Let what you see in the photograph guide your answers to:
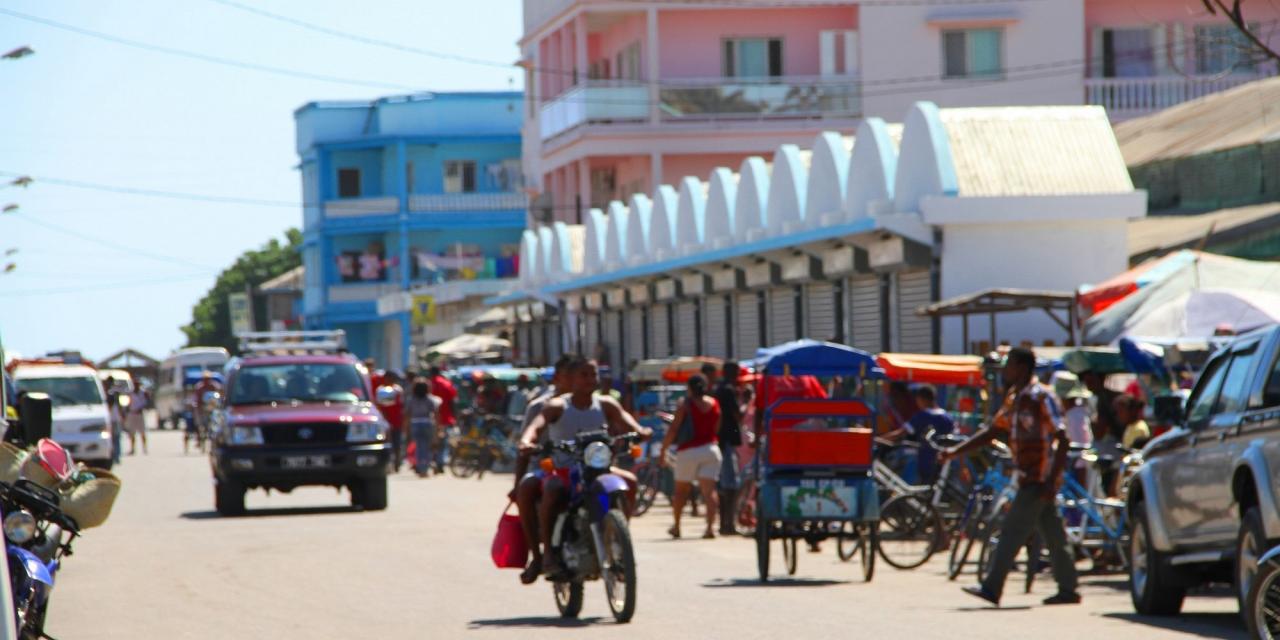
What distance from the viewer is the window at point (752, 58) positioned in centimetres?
5259

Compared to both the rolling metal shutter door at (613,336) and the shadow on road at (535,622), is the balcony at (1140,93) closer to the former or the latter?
the rolling metal shutter door at (613,336)

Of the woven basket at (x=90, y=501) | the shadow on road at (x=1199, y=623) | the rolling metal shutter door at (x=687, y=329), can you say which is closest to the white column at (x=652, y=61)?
the rolling metal shutter door at (x=687, y=329)

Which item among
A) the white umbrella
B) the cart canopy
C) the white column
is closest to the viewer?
the white umbrella

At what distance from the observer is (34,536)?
407 inches

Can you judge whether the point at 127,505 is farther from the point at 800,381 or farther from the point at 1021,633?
the point at 1021,633

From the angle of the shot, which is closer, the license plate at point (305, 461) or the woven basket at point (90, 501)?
the woven basket at point (90, 501)

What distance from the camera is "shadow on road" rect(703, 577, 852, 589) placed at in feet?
52.1

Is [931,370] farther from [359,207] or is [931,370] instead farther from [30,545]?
[359,207]

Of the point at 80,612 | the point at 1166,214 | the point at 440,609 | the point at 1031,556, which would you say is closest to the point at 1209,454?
the point at 1031,556

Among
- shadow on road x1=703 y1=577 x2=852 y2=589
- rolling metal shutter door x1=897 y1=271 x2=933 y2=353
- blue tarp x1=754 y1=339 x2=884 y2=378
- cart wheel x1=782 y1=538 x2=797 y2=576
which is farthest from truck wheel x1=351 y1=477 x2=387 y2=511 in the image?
shadow on road x1=703 y1=577 x2=852 y2=589

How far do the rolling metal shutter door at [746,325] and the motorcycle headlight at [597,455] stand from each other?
24770 millimetres

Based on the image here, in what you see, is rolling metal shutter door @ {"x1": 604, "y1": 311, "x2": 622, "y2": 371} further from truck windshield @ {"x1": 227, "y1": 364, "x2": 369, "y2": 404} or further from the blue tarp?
the blue tarp

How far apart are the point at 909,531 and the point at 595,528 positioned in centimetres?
592

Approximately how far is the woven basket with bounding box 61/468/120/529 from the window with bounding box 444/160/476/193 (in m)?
71.2
